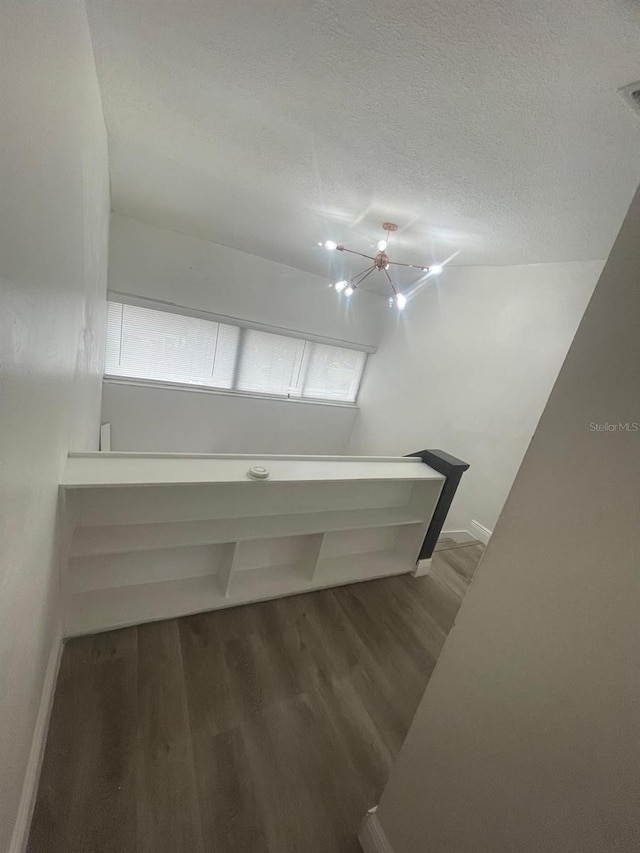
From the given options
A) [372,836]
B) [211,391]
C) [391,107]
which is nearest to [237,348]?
[211,391]

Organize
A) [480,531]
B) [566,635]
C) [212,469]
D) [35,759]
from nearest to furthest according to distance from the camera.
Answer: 1. [566,635]
2. [35,759]
3. [212,469]
4. [480,531]

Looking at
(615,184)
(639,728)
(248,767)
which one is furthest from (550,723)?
(615,184)

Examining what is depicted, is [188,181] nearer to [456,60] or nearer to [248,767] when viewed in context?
[456,60]

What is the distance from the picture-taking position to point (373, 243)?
313 cm

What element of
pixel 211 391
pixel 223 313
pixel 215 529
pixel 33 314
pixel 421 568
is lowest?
pixel 421 568

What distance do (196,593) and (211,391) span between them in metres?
3.08

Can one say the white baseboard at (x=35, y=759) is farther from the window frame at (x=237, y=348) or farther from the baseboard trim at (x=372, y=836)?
the window frame at (x=237, y=348)

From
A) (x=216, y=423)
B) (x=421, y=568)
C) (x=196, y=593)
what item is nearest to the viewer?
(x=196, y=593)

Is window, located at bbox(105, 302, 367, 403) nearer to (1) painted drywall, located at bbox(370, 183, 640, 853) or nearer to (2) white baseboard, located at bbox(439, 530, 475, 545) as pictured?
(2) white baseboard, located at bbox(439, 530, 475, 545)

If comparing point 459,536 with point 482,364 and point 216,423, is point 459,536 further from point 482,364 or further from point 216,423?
point 216,423

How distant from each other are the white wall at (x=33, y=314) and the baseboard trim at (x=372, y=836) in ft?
3.54

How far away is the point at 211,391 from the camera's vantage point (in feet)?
14.8

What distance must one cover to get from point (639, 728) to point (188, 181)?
3.32m

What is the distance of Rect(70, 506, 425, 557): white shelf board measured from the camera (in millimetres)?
1585
